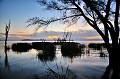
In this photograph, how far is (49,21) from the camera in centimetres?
1608

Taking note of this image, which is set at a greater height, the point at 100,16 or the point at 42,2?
the point at 42,2

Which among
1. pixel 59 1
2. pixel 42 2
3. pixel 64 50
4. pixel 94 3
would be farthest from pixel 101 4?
pixel 64 50

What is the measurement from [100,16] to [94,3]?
1.02m

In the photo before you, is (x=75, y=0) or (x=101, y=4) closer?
(x=101, y=4)

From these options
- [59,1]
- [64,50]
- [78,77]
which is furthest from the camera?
[64,50]

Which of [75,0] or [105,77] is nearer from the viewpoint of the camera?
[105,77]

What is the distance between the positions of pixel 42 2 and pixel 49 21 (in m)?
1.52

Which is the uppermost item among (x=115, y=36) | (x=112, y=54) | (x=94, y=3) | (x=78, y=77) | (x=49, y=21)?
(x=94, y=3)

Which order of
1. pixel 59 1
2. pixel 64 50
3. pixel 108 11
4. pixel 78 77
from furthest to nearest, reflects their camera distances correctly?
pixel 64 50 → pixel 59 1 → pixel 108 11 → pixel 78 77

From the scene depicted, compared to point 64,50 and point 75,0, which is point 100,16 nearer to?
point 75,0

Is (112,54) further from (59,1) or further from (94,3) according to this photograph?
(59,1)

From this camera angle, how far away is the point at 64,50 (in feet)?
96.9

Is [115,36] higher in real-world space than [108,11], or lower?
lower

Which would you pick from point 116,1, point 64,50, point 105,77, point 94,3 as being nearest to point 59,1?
point 94,3
